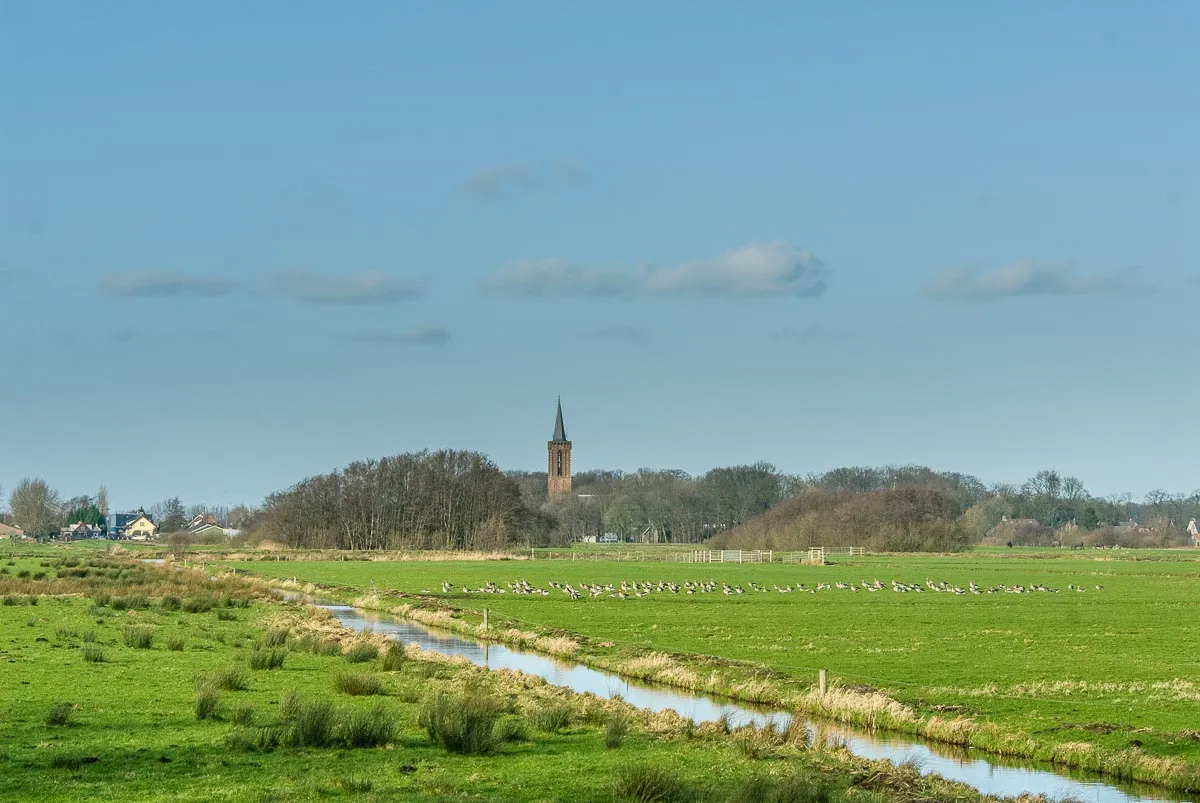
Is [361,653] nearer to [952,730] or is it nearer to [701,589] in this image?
[952,730]

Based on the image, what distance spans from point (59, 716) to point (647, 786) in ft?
36.3

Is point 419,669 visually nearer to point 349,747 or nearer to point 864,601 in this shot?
point 349,747

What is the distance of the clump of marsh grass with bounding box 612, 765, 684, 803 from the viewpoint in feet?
54.9

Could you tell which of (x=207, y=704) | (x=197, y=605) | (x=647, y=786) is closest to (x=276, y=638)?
(x=207, y=704)

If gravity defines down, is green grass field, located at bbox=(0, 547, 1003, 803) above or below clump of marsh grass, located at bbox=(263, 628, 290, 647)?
below

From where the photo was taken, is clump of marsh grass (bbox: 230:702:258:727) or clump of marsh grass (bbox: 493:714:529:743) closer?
clump of marsh grass (bbox: 493:714:529:743)

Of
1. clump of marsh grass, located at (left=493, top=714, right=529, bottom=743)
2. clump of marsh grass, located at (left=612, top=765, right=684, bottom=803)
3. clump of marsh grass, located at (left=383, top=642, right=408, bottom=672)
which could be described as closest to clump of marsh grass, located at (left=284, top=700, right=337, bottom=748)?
clump of marsh grass, located at (left=493, top=714, right=529, bottom=743)

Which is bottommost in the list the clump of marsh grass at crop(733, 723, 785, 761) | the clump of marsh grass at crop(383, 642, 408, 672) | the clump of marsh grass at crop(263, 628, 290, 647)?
the clump of marsh grass at crop(733, 723, 785, 761)

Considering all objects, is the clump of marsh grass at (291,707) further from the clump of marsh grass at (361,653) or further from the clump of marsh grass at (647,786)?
the clump of marsh grass at (361,653)

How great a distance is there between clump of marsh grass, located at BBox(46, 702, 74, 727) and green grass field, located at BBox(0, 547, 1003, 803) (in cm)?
4

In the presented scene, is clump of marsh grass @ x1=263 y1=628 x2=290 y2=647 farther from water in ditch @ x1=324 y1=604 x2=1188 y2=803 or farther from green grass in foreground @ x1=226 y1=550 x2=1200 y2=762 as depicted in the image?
green grass in foreground @ x1=226 y1=550 x2=1200 y2=762

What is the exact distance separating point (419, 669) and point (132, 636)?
31.6 feet

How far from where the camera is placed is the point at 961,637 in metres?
43.0

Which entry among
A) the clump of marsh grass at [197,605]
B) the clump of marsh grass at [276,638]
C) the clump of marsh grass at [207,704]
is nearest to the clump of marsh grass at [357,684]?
the clump of marsh grass at [207,704]
